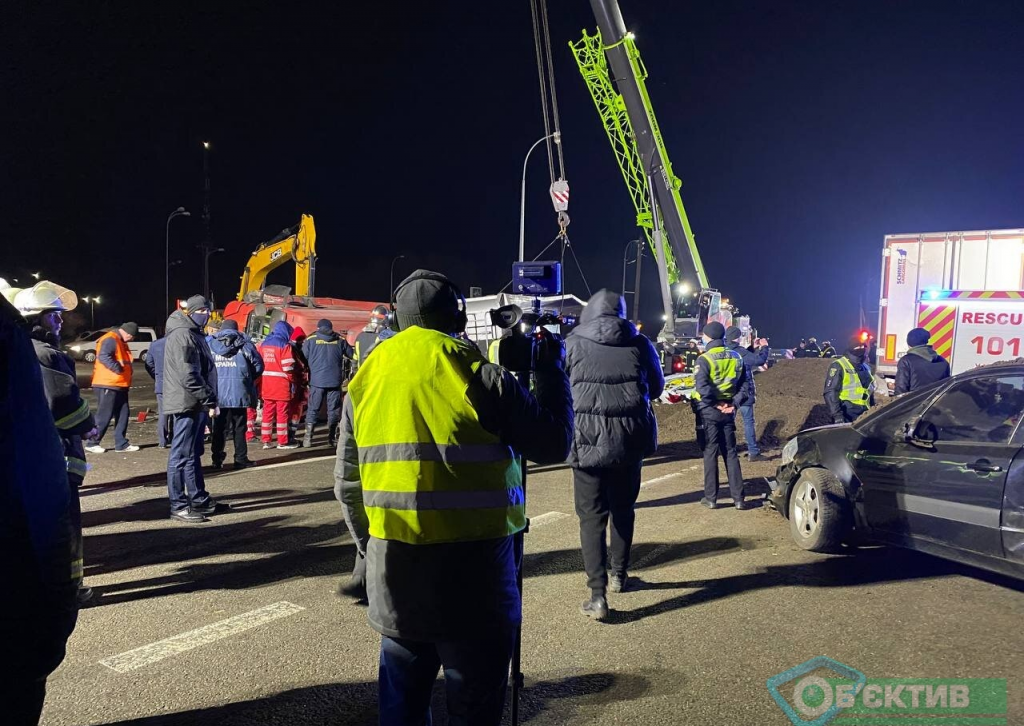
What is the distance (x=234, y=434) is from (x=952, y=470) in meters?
8.03

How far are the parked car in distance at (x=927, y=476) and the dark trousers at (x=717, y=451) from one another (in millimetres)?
800

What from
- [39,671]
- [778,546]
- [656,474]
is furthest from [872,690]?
[656,474]

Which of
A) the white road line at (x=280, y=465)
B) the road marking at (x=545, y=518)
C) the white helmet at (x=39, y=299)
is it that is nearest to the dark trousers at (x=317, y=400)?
the white road line at (x=280, y=465)

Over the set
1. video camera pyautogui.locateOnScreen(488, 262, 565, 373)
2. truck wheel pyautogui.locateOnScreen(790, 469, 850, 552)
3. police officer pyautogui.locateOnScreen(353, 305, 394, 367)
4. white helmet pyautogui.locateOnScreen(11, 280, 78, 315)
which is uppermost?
white helmet pyautogui.locateOnScreen(11, 280, 78, 315)

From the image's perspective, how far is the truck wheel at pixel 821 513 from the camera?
554 cm

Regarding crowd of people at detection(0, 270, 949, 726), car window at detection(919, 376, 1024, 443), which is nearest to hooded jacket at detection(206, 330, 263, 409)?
crowd of people at detection(0, 270, 949, 726)

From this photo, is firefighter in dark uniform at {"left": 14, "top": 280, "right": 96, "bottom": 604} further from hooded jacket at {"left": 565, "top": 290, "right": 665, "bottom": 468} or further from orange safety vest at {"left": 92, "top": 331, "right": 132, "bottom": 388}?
orange safety vest at {"left": 92, "top": 331, "right": 132, "bottom": 388}

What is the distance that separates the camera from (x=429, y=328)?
2357mm

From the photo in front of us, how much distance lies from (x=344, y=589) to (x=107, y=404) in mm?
9291

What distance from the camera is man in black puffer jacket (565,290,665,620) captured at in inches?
176

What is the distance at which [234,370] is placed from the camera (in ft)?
29.4

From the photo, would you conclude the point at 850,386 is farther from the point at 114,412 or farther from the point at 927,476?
the point at 114,412

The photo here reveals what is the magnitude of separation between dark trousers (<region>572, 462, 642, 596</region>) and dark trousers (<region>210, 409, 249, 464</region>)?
600cm

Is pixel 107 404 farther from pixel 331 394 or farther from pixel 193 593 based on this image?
pixel 193 593
